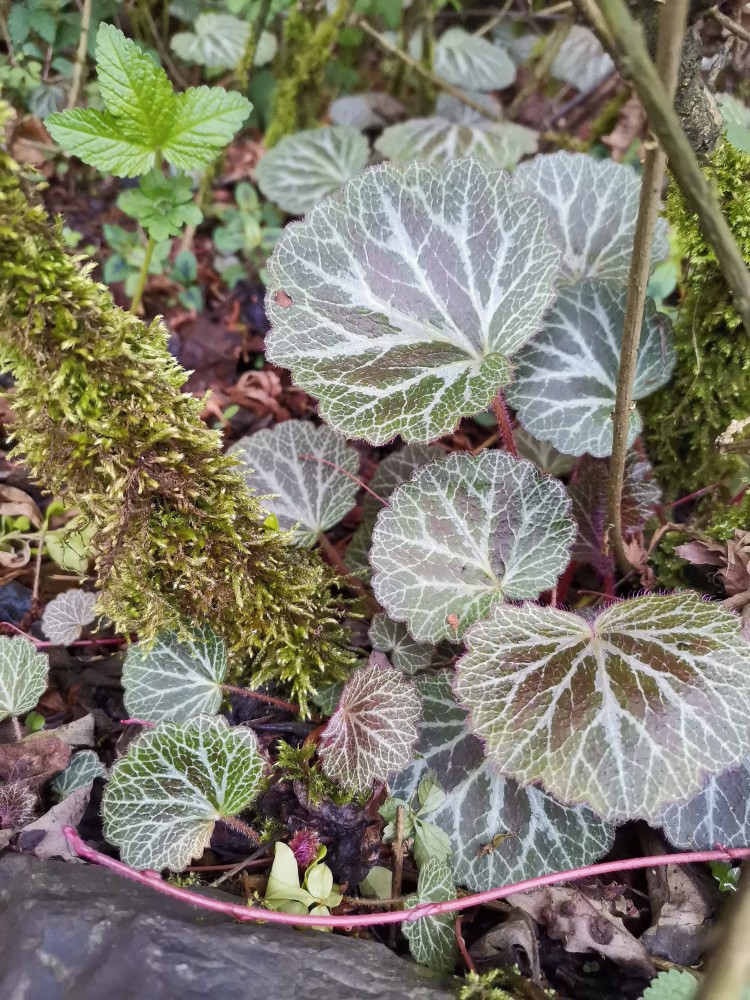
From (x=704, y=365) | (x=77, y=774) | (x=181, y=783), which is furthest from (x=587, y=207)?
(x=77, y=774)

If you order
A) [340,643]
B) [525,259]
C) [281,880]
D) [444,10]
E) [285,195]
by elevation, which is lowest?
[281,880]

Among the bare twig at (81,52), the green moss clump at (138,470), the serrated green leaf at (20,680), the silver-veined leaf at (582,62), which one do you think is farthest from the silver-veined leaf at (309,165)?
the serrated green leaf at (20,680)

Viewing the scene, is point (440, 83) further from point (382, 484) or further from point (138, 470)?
point (138, 470)

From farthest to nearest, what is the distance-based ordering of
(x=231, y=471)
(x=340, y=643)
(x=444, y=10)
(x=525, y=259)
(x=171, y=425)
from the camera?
(x=444, y=10) → (x=340, y=643) → (x=525, y=259) → (x=231, y=471) → (x=171, y=425)

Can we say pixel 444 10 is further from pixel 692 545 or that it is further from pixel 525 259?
pixel 692 545

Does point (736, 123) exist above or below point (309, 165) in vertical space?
above

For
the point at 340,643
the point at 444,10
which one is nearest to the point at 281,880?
A: the point at 340,643

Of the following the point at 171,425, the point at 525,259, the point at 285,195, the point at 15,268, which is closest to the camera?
the point at 15,268

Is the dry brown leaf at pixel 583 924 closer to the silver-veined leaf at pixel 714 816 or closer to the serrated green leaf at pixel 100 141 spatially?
the silver-veined leaf at pixel 714 816
